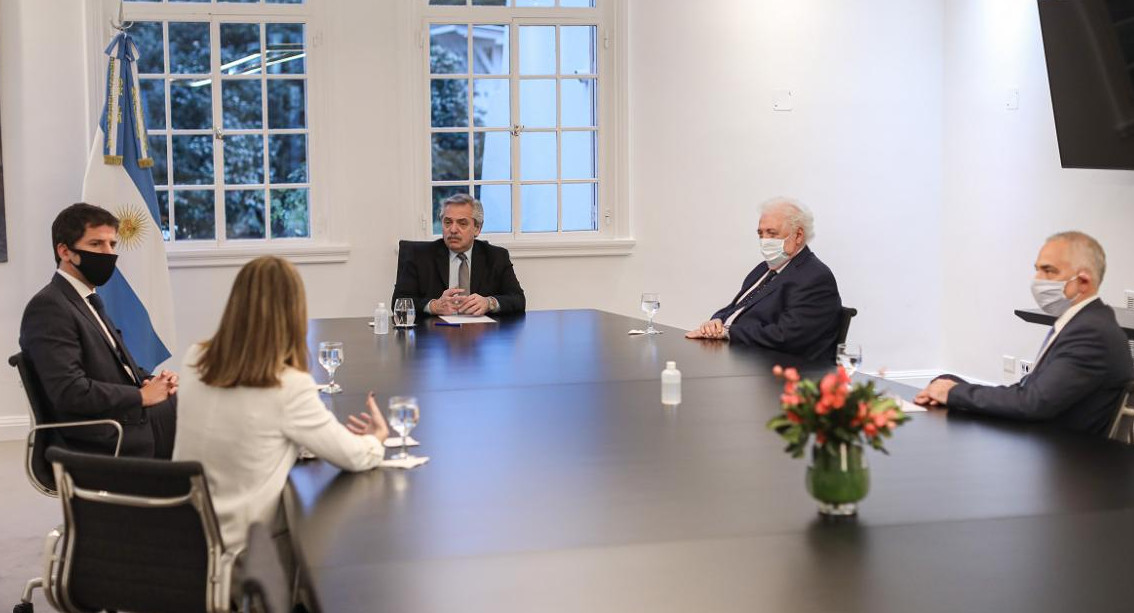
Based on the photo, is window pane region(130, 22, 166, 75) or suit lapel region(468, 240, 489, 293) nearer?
suit lapel region(468, 240, 489, 293)

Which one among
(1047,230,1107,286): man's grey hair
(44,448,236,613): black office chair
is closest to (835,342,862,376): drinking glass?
(1047,230,1107,286): man's grey hair

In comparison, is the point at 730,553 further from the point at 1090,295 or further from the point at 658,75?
the point at 658,75

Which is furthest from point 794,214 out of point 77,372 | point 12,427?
point 12,427

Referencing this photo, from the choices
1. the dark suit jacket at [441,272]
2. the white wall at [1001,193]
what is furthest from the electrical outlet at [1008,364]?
the dark suit jacket at [441,272]

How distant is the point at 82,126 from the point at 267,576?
18.3ft

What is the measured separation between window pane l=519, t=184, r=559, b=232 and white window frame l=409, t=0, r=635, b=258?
61mm

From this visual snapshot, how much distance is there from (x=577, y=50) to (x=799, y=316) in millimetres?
3107

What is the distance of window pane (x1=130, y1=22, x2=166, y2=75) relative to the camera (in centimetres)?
707

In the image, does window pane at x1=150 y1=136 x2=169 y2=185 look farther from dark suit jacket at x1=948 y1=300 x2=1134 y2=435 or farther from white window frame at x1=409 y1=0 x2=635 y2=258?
dark suit jacket at x1=948 y1=300 x2=1134 y2=435

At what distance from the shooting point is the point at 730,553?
214cm

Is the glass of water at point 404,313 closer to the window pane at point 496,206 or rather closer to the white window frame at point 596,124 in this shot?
the white window frame at point 596,124

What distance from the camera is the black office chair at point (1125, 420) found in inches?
130

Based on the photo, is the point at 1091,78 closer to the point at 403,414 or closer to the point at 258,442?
the point at 403,414

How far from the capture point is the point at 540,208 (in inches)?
301
